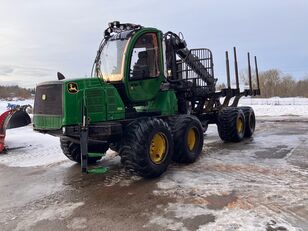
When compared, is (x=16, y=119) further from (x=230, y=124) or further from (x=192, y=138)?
(x=230, y=124)

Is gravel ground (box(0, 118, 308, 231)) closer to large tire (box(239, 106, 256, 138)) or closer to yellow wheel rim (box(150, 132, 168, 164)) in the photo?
yellow wheel rim (box(150, 132, 168, 164))

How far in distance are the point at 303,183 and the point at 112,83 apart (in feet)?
13.4

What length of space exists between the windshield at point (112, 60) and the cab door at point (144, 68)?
0.20m

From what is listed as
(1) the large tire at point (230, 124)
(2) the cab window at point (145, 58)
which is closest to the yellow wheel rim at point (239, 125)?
(1) the large tire at point (230, 124)

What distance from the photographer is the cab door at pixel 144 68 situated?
7.73 meters

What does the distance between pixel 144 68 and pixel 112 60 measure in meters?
0.70

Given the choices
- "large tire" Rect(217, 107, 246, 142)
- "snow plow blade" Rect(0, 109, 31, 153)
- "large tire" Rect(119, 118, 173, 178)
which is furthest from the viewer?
"large tire" Rect(217, 107, 246, 142)

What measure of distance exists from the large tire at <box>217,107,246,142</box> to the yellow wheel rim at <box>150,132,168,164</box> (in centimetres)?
428

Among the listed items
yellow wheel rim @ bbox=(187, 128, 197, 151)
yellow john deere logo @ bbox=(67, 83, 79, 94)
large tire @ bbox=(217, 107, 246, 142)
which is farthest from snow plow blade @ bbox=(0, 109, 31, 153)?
large tire @ bbox=(217, 107, 246, 142)

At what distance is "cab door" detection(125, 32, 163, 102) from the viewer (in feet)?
25.4

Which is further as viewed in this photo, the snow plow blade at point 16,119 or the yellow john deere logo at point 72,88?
the snow plow blade at point 16,119

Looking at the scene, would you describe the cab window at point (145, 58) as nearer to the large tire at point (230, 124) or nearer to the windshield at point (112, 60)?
the windshield at point (112, 60)

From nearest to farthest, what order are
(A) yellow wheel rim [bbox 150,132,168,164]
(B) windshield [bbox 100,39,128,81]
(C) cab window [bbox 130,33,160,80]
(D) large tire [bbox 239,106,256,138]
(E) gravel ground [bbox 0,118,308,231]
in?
(E) gravel ground [bbox 0,118,308,231] → (A) yellow wheel rim [bbox 150,132,168,164] → (B) windshield [bbox 100,39,128,81] → (C) cab window [bbox 130,33,160,80] → (D) large tire [bbox 239,106,256,138]

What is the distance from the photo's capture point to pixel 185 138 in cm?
827
